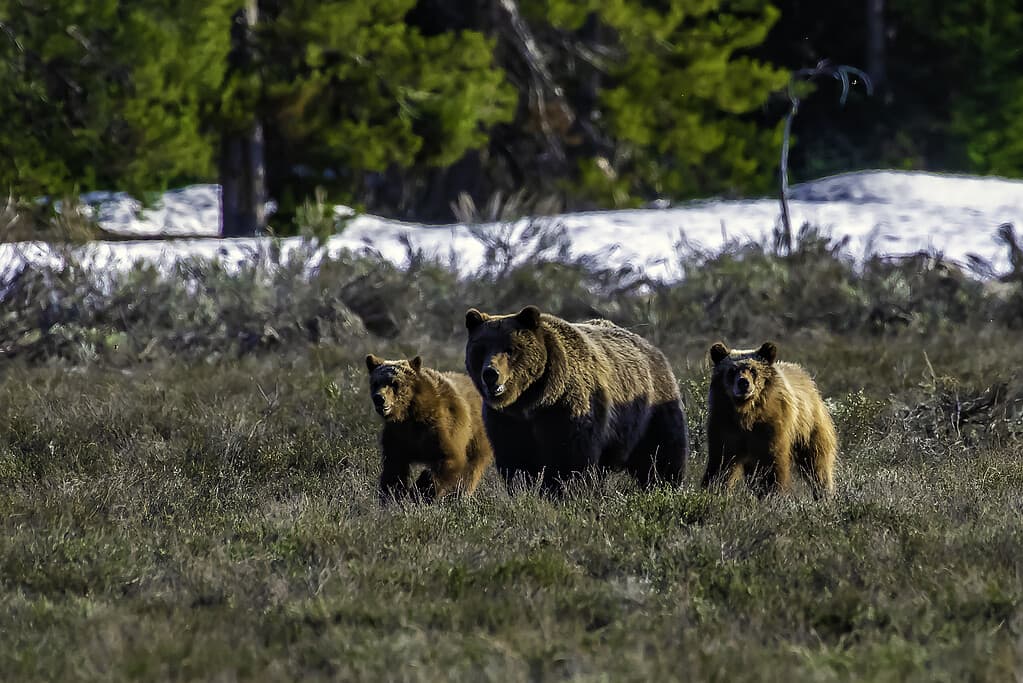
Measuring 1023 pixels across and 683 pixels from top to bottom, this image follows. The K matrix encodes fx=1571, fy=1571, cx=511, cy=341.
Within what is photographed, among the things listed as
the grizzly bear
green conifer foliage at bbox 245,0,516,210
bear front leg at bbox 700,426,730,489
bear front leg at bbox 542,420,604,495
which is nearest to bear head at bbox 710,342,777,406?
bear front leg at bbox 700,426,730,489

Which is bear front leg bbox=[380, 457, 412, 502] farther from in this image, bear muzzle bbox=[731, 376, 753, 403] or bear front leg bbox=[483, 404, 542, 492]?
bear muzzle bbox=[731, 376, 753, 403]

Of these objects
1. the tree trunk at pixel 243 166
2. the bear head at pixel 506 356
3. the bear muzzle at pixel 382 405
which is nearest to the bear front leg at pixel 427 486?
the bear muzzle at pixel 382 405

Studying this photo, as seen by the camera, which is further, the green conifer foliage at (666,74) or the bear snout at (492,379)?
the green conifer foliage at (666,74)

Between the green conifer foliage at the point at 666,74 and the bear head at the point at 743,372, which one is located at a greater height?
the green conifer foliage at the point at 666,74

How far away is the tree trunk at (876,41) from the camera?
34906 millimetres

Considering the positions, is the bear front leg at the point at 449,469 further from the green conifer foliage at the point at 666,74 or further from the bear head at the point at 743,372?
the green conifer foliage at the point at 666,74

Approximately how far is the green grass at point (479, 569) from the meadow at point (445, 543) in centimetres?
2

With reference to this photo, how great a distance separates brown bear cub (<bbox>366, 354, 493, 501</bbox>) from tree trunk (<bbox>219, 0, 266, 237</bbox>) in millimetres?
12806

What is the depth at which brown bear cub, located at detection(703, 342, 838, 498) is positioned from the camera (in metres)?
7.60

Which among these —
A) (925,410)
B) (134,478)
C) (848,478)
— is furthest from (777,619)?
(925,410)

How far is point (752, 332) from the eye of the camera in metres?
15.2

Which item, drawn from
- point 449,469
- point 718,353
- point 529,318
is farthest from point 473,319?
point 718,353

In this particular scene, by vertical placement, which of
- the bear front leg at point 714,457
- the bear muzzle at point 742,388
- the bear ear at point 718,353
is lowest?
the bear front leg at point 714,457

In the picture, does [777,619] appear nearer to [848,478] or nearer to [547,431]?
[547,431]
